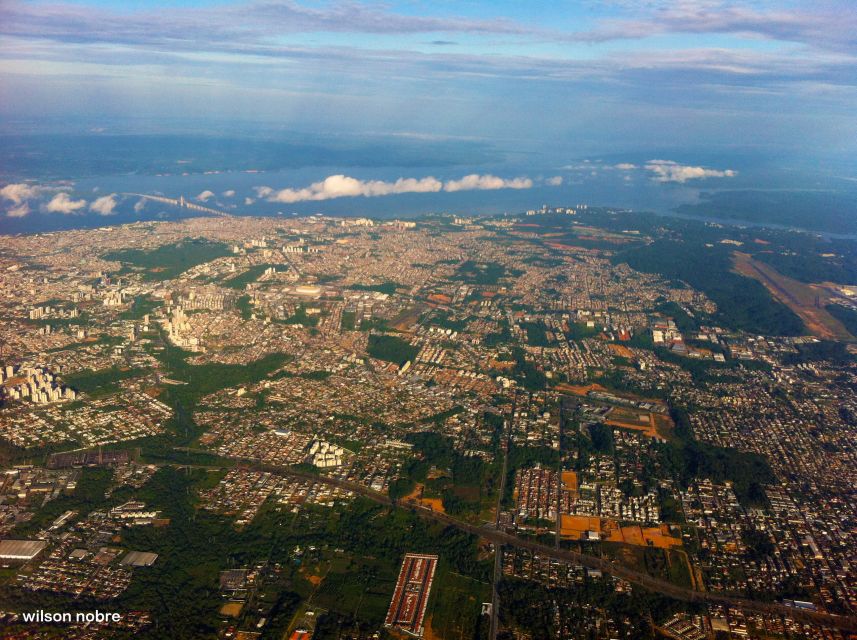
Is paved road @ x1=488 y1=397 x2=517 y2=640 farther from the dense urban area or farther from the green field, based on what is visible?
the green field

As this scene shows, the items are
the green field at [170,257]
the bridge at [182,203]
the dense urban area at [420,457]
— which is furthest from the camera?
the bridge at [182,203]

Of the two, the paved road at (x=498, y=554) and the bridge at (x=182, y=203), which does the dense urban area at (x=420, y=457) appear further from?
the bridge at (x=182, y=203)

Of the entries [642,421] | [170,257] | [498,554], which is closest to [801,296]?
[642,421]

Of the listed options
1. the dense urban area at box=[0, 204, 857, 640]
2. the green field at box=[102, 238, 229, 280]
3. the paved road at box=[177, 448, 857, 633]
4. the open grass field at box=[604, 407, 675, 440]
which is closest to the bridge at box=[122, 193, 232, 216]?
the green field at box=[102, 238, 229, 280]

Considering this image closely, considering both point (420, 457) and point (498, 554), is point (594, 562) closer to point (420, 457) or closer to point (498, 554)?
point (498, 554)

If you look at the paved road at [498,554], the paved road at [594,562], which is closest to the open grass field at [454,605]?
the paved road at [498,554]

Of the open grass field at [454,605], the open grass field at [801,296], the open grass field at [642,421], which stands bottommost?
the open grass field at [454,605]
